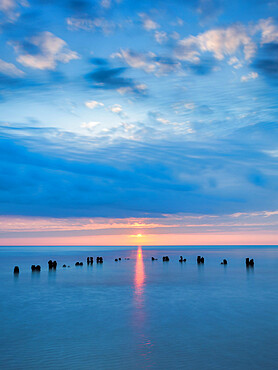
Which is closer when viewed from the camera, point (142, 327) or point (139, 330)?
point (139, 330)

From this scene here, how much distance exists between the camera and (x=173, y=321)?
82.7 feet

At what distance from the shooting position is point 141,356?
1728cm

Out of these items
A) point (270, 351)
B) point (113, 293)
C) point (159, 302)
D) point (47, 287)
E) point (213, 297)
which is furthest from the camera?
point (47, 287)

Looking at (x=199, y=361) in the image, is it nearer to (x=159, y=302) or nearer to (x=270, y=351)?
(x=270, y=351)

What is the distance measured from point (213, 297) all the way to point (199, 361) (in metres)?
21.3

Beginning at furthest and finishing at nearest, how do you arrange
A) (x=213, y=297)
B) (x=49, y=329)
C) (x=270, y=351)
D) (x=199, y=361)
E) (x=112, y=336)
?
1. (x=213, y=297)
2. (x=49, y=329)
3. (x=112, y=336)
4. (x=270, y=351)
5. (x=199, y=361)

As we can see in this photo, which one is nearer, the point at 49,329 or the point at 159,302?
the point at 49,329

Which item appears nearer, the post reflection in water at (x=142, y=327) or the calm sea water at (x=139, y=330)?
the calm sea water at (x=139, y=330)

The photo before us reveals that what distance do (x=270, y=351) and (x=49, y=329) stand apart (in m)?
13.7

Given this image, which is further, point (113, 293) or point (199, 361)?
point (113, 293)

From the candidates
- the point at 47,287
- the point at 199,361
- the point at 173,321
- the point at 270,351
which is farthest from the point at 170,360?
the point at 47,287

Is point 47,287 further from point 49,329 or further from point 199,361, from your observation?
point 199,361

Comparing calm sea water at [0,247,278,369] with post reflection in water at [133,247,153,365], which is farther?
post reflection in water at [133,247,153,365]

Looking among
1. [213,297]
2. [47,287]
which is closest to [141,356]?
[213,297]
